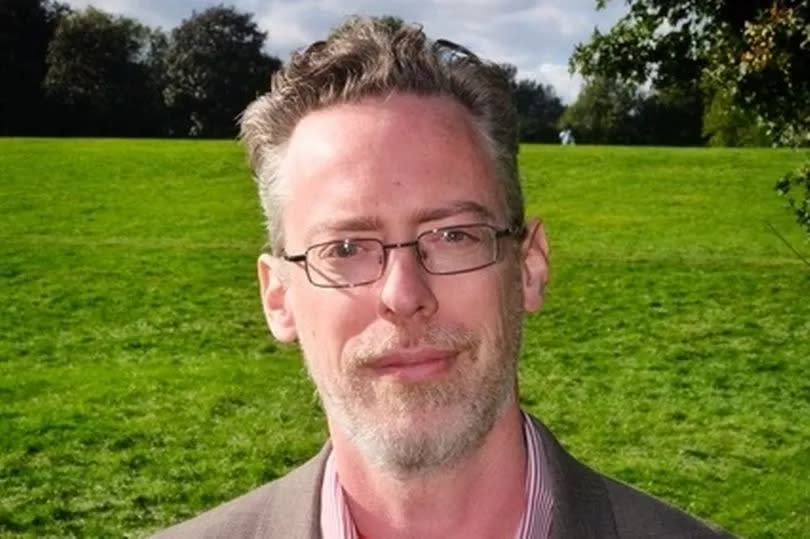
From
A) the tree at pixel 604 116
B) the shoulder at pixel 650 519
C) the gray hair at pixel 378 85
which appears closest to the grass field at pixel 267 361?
the gray hair at pixel 378 85

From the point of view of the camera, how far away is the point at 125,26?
60.1 meters

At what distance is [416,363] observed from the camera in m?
2.37

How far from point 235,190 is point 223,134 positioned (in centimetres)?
2475

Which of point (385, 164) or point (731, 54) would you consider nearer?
point (385, 164)

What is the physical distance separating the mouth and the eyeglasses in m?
0.16

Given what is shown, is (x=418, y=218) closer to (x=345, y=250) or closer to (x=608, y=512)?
(x=345, y=250)

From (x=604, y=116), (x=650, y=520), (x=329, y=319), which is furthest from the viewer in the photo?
(x=604, y=116)

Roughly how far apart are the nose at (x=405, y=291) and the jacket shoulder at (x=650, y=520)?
1.93ft

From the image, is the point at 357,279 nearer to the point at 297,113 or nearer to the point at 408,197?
the point at 408,197

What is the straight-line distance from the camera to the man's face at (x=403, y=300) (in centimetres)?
236

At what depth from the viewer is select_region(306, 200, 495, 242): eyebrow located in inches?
→ 94.6

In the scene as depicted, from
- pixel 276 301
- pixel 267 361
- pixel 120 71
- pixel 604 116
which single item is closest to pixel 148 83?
pixel 120 71

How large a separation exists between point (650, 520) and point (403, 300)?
71cm

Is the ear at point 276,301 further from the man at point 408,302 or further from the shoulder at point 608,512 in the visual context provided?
the shoulder at point 608,512
